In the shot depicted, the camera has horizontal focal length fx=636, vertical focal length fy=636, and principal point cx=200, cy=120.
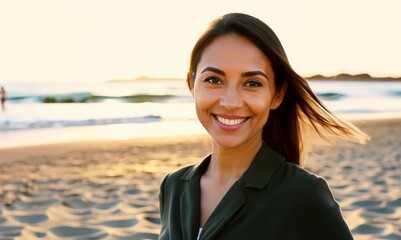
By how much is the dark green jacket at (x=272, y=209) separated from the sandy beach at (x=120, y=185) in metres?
3.20

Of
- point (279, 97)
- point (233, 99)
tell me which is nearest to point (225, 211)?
point (233, 99)

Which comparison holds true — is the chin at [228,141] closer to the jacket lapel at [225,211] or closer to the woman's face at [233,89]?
the woman's face at [233,89]

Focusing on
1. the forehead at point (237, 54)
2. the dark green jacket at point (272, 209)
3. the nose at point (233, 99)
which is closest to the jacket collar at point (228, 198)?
the dark green jacket at point (272, 209)

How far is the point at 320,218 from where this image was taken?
2.12 m

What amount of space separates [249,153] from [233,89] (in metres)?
0.31

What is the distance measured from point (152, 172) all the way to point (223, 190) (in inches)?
242

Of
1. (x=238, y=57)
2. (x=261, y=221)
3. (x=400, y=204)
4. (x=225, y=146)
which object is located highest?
(x=238, y=57)

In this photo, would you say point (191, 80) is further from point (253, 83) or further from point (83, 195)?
point (83, 195)

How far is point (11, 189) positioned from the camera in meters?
7.42

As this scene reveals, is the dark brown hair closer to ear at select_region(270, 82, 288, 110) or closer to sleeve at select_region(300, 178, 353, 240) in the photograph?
ear at select_region(270, 82, 288, 110)

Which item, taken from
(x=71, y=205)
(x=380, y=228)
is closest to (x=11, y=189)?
(x=71, y=205)

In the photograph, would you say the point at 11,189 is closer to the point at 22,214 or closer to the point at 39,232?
the point at 22,214

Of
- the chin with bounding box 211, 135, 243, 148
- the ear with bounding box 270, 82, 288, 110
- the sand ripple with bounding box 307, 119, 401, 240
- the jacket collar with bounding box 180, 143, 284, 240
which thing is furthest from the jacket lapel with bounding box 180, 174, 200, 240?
the sand ripple with bounding box 307, 119, 401, 240

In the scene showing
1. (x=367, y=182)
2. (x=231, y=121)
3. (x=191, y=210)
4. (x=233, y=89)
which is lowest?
(x=367, y=182)
